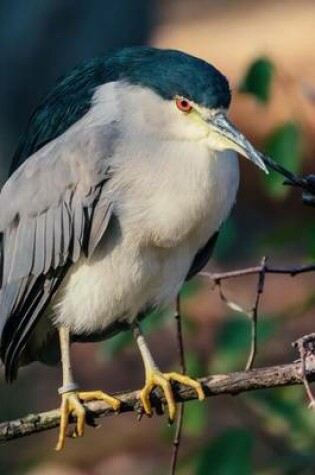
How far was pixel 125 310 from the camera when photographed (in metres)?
3.49

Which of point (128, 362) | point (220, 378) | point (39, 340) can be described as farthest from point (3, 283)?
point (128, 362)

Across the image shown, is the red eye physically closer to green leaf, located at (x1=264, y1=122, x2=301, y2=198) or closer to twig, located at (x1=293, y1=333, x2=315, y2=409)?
green leaf, located at (x1=264, y1=122, x2=301, y2=198)

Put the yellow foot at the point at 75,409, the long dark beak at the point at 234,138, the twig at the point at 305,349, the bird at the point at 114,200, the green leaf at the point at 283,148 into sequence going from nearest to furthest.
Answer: the twig at the point at 305,349, the long dark beak at the point at 234,138, the yellow foot at the point at 75,409, the bird at the point at 114,200, the green leaf at the point at 283,148

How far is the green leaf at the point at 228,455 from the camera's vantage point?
334cm

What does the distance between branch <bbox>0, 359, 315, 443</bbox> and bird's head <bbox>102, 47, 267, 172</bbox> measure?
476 mm

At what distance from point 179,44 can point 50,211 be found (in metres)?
7.16

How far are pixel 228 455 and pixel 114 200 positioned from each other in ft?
2.07

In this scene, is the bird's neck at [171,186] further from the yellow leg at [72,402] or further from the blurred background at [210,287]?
the yellow leg at [72,402]

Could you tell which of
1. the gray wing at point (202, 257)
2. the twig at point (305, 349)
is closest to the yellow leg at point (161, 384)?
the gray wing at point (202, 257)

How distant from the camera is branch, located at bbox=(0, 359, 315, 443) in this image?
2.84m

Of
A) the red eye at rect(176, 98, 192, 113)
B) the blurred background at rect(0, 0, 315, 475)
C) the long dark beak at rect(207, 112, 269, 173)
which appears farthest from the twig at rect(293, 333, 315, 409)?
the red eye at rect(176, 98, 192, 113)

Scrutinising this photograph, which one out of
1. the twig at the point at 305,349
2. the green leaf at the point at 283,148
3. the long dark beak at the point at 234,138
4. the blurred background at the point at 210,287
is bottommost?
the blurred background at the point at 210,287

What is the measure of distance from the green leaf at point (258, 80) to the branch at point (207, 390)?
29.9 inches

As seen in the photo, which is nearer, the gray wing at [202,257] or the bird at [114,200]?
the bird at [114,200]
